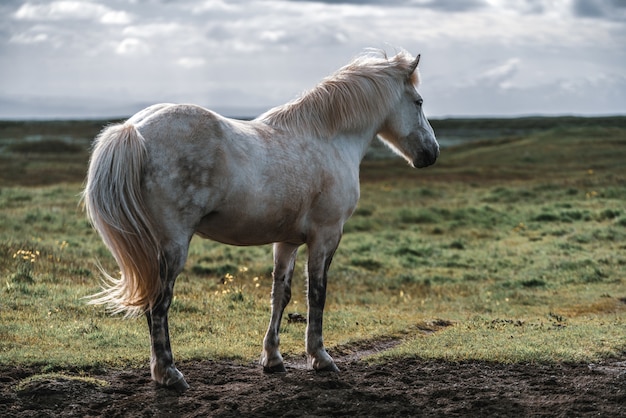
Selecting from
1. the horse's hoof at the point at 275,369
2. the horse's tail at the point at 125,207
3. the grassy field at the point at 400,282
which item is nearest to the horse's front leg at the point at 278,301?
the horse's hoof at the point at 275,369

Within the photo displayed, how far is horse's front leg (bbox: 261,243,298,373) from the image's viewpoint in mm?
8047

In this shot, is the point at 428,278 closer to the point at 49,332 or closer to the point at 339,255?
the point at 339,255

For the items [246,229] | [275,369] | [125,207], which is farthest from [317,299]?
[125,207]

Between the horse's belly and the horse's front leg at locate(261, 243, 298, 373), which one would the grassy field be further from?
the horse's belly

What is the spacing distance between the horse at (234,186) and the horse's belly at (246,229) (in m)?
0.01

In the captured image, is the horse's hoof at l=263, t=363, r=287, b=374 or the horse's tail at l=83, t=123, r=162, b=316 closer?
the horse's tail at l=83, t=123, r=162, b=316

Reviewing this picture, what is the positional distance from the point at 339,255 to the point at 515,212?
32.3 feet

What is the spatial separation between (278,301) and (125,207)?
242cm

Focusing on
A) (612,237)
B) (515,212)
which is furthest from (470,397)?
(515,212)

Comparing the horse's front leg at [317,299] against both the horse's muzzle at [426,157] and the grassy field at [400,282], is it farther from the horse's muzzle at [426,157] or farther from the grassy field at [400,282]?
the horse's muzzle at [426,157]

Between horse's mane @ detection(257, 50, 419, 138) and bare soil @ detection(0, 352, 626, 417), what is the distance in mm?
2544

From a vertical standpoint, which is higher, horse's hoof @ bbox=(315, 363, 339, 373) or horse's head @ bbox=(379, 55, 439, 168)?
horse's head @ bbox=(379, 55, 439, 168)

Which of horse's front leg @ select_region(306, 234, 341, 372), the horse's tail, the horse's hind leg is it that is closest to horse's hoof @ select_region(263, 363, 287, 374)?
horse's front leg @ select_region(306, 234, 341, 372)

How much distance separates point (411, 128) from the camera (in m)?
8.94
